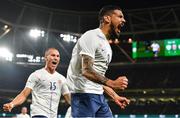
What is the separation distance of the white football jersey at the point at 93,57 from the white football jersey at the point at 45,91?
187cm

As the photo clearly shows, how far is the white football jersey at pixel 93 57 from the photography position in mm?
4266

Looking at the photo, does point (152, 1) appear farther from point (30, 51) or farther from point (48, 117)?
point (48, 117)

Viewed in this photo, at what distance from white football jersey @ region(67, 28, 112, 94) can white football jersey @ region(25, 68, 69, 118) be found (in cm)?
187

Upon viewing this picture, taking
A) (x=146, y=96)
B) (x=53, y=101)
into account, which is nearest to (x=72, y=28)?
(x=146, y=96)

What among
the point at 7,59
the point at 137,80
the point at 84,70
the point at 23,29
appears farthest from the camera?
the point at 137,80

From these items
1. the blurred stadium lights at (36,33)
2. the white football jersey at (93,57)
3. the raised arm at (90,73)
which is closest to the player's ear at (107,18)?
the white football jersey at (93,57)

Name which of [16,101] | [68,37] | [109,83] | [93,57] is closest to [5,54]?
[68,37]

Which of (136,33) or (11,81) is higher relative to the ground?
(136,33)

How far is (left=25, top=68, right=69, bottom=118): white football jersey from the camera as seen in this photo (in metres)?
6.26

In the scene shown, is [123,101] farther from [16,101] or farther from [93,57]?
[16,101]

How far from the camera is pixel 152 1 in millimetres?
28922

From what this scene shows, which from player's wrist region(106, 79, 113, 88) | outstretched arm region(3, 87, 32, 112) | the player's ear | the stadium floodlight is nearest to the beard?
the player's ear

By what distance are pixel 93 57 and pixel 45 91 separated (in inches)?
92.8

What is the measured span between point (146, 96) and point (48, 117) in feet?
69.1
